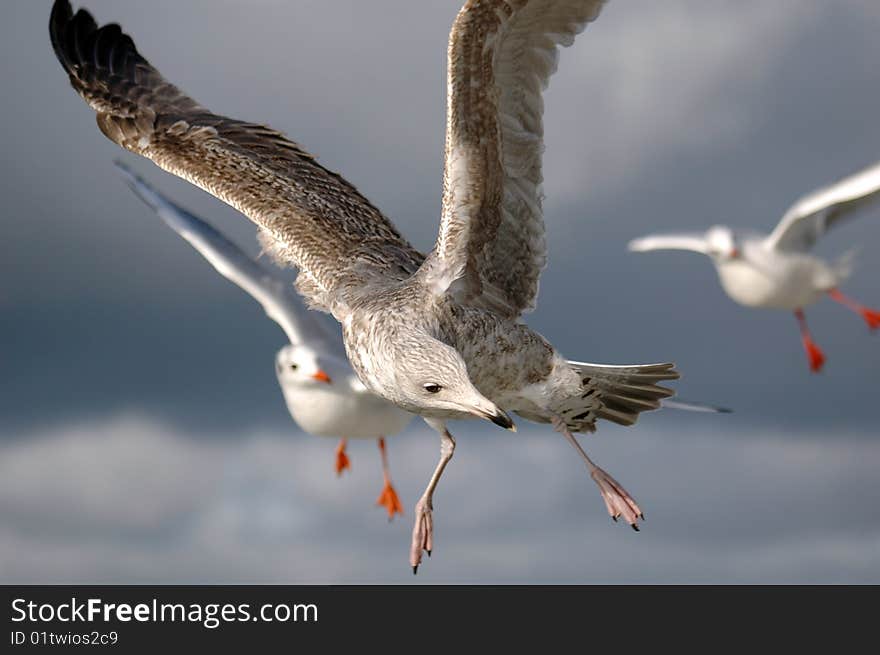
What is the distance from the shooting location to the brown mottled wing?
9.77 m

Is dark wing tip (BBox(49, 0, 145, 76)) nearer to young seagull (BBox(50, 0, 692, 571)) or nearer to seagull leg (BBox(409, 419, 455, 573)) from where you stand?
young seagull (BBox(50, 0, 692, 571))

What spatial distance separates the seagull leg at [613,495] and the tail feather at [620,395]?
49cm

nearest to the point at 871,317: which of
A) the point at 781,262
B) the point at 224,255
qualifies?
the point at 781,262

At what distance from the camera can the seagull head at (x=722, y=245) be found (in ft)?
53.2

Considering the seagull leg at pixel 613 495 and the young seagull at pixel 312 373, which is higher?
the young seagull at pixel 312 373

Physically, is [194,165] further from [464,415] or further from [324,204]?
[464,415]

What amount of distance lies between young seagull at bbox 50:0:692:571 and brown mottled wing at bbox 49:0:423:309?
0.07 feet

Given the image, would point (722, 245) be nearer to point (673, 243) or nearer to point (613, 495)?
point (673, 243)

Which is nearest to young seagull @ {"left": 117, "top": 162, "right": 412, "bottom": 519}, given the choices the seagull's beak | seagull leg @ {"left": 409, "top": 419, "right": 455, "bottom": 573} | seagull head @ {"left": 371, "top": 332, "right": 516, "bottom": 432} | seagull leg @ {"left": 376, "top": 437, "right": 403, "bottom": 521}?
seagull leg @ {"left": 376, "top": 437, "right": 403, "bottom": 521}

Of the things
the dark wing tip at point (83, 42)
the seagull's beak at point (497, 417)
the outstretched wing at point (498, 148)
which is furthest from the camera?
the dark wing tip at point (83, 42)

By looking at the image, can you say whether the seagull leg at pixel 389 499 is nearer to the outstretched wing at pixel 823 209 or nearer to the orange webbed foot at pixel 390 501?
the orange webbed foot at pixel 390 501

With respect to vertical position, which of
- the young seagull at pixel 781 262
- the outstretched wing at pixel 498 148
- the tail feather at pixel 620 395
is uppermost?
the young seagull at pixel 781 262

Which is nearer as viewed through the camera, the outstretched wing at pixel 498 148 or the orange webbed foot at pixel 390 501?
the outstretched wing at pixel 498 148

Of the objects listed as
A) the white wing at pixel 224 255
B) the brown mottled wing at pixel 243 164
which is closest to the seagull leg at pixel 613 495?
the brown mottled wing at pixel 243 164
